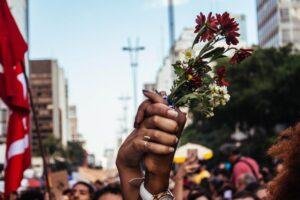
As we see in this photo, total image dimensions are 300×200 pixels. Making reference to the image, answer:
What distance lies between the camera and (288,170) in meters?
2.24

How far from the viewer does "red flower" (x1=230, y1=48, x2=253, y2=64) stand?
226cm

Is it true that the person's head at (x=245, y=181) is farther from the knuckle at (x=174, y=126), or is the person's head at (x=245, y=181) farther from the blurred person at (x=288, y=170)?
the knuckle at (x=174, y=126)

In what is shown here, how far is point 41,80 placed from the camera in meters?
148

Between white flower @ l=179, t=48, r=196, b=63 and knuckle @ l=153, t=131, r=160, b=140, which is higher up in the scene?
white flower @ l=179, t=48, r=196, b=63

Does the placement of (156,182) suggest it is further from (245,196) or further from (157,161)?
(245,196)

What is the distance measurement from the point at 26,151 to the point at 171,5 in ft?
95.8

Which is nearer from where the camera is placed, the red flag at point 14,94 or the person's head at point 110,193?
the person's head at point 110,193

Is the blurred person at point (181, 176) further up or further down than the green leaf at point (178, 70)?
further down

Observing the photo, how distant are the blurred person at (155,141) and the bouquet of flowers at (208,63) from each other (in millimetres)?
173

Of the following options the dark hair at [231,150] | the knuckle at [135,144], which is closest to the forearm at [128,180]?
the knuckle at [135,144]

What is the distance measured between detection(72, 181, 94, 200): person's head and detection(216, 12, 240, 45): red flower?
4868 mm

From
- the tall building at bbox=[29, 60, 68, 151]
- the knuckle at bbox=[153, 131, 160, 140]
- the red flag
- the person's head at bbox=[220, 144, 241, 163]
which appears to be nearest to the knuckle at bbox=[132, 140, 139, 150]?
the knuckle at bbox=[153, 131, 160, 140]

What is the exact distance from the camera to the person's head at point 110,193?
15.8 ft

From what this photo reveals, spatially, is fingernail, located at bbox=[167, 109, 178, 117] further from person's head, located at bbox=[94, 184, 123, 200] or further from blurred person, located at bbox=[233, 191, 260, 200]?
blurred person, located at bbox=[233, 191, 260, 200]
